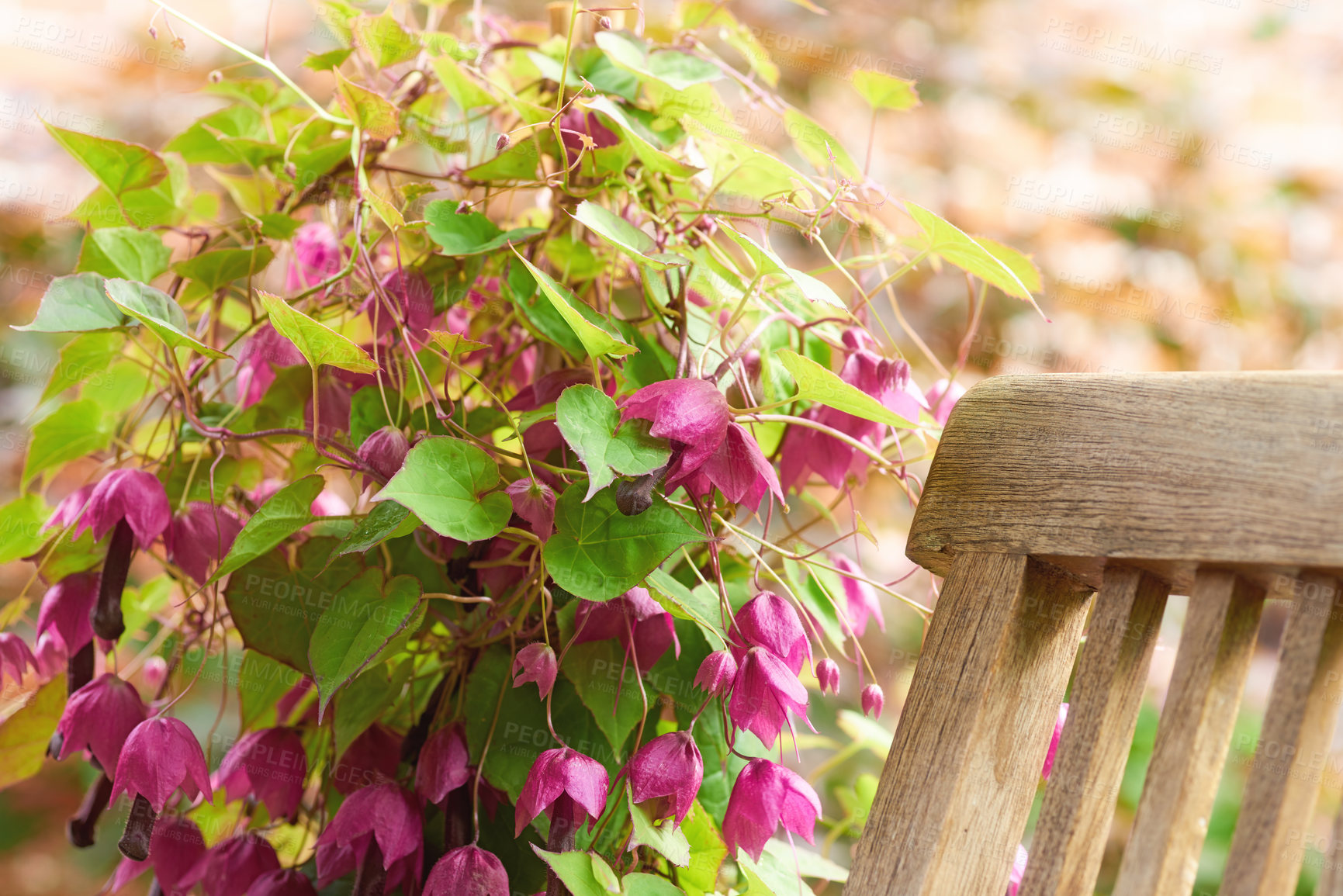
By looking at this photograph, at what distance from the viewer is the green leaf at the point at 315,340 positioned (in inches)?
15.3

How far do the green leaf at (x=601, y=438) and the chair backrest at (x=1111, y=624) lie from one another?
0.13m

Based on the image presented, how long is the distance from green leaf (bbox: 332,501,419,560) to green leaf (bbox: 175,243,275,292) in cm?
19

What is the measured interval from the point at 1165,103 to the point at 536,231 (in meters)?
2.13

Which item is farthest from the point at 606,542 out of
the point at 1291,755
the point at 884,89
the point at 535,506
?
the point at 884,89

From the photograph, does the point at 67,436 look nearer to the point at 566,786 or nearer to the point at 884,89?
the point at 566,786

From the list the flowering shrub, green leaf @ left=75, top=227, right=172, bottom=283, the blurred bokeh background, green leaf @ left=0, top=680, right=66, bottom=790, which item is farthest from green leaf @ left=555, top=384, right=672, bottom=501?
the blurred bokeh background

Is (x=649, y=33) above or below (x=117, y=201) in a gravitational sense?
above

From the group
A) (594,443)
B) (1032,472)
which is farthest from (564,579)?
(1032,472)

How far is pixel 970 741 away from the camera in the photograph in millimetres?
357

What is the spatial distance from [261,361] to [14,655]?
22cm

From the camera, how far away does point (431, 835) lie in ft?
1.63

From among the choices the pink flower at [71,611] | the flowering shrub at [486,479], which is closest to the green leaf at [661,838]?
the flowering shrub at [486,479]

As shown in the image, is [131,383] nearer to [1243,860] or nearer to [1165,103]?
[1243,860]

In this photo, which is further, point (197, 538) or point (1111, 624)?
point (197, 538)
